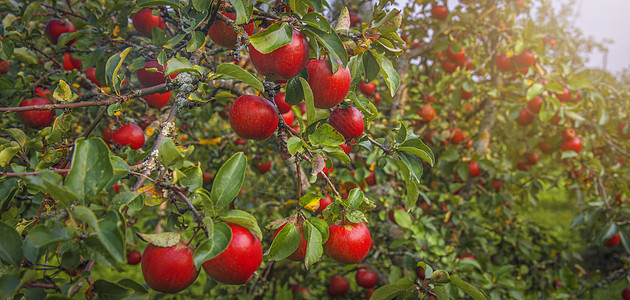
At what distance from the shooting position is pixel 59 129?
3.05 ft

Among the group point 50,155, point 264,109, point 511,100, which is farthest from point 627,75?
point 50,155

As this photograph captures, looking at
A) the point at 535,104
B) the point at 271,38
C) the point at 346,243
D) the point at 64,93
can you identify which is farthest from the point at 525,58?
the point at 64,93

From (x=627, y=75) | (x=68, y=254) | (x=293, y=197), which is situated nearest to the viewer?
(x=68, y=254)

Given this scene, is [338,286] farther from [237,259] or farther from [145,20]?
[145,20]

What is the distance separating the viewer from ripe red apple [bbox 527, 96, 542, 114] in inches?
87.4

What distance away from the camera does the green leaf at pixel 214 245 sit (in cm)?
61

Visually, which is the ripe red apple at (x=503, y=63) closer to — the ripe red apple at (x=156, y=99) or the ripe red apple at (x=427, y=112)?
the ripe red apple at (x=427, y=112)

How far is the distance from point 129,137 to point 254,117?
64 centimetres

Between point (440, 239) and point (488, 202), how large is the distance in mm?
1123

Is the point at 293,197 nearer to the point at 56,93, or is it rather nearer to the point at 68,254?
the point at 56,93

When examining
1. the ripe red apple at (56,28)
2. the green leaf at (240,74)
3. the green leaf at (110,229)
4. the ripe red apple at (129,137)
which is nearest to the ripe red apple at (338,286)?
the ripe red apple at (129,137)

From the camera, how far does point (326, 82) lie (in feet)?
2.81

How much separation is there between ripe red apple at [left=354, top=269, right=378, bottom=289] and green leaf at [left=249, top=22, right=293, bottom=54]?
157 centimetres

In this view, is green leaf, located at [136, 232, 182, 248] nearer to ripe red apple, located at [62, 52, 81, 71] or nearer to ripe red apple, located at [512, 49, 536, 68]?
ripe red apple, located at [62, 52, 81, 71]
